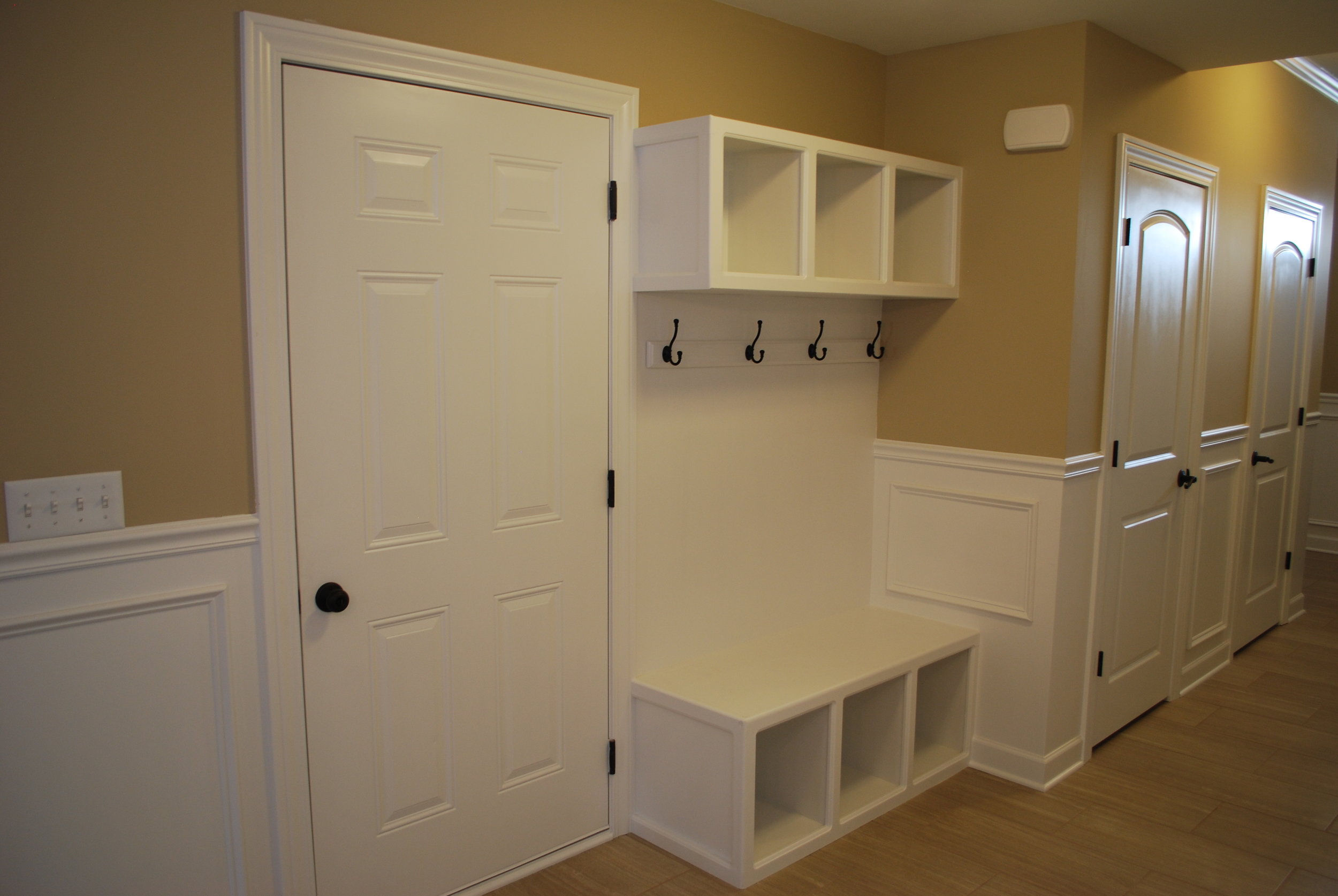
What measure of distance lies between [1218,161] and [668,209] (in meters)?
2.52

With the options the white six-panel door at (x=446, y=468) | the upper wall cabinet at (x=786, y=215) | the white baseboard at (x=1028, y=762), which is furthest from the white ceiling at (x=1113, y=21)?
the white baseboard at (x=1028, y=762)

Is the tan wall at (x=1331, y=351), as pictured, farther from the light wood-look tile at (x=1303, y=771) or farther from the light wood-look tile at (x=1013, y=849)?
the light wood-look tile at (x=1013, y=849)

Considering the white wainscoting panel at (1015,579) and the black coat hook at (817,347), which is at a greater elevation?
the black coat hook at (817,347)

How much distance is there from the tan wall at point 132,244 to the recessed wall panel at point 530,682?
31.1 inches

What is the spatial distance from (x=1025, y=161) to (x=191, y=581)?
2674mm

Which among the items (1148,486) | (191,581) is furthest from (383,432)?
(1148,486)

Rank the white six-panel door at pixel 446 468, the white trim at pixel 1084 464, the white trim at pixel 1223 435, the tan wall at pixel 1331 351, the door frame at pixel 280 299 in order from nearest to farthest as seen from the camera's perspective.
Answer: the door frame at pixel 280 299, the white six-panel door at pixel 446 468, the white trim at pixel 1084 464, the white trim at pixel 1223 435, the tan wall at pixel 1331 351

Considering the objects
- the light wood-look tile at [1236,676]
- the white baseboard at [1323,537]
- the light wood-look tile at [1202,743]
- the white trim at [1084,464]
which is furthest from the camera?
the white baseboard at [1323,537]

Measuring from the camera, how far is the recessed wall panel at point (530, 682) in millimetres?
2467

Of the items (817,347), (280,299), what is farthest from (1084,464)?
(280,299)

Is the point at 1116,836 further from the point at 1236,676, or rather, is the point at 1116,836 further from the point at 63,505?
the point at 63,505

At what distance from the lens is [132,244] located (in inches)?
69.9

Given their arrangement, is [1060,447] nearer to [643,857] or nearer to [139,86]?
[643,857]

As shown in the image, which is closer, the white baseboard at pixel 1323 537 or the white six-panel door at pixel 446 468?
the white six-panel door at pixel 446 468
